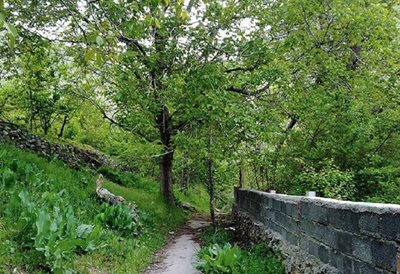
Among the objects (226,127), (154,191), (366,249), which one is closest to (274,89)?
(226,127)

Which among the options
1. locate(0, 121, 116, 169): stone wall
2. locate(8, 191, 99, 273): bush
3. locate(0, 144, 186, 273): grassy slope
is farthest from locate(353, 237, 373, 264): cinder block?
locate(0, 121, 116, 169): stone wall

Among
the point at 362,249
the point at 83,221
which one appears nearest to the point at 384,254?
the point at 362,249

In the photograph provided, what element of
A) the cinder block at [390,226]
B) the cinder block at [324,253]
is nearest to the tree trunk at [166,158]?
the cinder block at [324,253]

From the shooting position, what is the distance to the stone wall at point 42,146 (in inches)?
487

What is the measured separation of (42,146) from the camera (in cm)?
1350

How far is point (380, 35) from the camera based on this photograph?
1180cm

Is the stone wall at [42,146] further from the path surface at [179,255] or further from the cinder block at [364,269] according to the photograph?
the cinder block at [364,269]

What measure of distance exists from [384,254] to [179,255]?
6746mm

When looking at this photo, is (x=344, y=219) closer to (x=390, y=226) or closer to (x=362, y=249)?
(x=362, y=249)

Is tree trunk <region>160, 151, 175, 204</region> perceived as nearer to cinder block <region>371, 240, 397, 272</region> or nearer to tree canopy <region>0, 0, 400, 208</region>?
tree canopy <region>0, 0, 400, 208</region>

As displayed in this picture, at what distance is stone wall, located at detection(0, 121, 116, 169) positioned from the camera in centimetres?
1236

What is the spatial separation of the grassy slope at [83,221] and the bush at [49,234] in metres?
0.16

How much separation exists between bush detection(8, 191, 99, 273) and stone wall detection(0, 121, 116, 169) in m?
6.28

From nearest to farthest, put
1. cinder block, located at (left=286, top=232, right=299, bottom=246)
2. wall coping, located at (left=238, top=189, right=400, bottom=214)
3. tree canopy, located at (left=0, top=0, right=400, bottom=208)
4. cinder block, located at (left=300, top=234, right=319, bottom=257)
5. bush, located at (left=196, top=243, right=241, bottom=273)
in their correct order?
1. wall coping, located at (left=238, top=189, right=400, bottom=214)
2. cinder block, located at (left=300, top=234, right=319, bottom=257)
3. cinder block, located at (left=286, top=232, right=299, bottom=246)
4. bush, located at (left=196, top=243, right=241, bottom=273)
5. tree canopy, located at (left=0, top=0, right=400, bottom=208)
